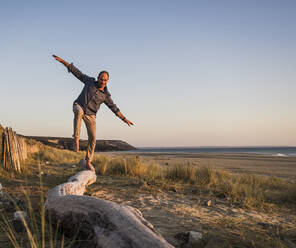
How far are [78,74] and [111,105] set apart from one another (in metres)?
1.15

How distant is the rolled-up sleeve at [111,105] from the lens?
587cm

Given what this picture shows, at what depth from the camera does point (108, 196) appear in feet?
13.5

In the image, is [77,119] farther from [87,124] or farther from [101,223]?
[101,223]

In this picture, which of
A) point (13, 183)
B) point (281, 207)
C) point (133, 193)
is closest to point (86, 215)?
point (133, 193)

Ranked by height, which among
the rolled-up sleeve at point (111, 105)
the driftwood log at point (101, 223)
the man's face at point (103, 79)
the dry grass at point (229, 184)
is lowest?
the dry grass at point (229, 184)

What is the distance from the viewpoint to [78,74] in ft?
18.3

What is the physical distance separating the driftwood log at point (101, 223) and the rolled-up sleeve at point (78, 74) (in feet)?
12.4

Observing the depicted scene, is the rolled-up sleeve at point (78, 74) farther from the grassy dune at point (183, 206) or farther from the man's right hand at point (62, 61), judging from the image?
the grassy dune at point (183, 206)

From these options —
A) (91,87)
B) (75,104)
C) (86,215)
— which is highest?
(91,87)

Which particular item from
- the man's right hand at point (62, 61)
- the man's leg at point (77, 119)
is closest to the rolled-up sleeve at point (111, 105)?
the man's leg at point (77, 119)

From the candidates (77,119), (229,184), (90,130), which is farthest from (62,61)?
(229,184)

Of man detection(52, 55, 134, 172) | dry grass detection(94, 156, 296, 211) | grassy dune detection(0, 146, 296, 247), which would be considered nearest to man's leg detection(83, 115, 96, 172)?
man detection(52, 55, 134, 172)

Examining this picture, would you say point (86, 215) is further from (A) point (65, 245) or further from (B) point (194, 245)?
(B) point (194, 245)

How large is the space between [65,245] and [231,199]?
326 cm
